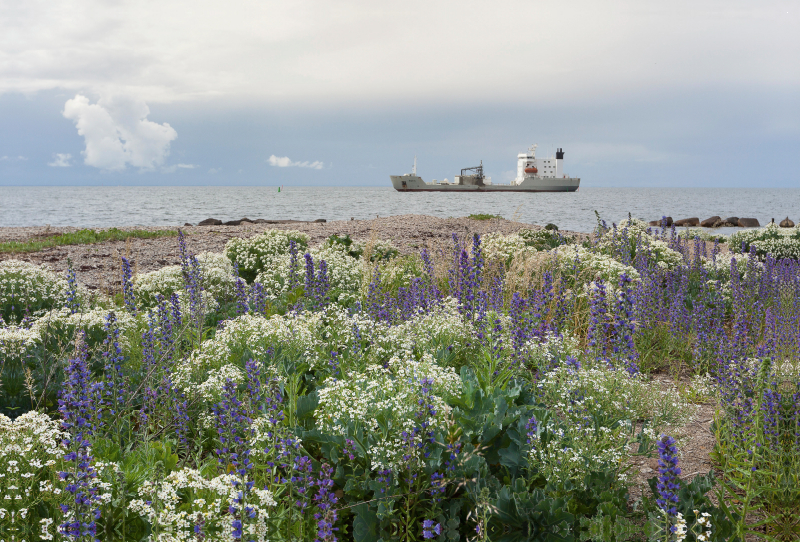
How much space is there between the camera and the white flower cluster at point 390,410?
9.46 ft

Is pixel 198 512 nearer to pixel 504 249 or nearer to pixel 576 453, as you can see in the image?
pixel 576 453

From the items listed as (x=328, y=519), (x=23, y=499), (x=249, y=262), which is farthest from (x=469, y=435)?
(x=249, y=262)

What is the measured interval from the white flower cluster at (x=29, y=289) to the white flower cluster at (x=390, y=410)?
17.3 feet

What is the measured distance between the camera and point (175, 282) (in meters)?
8.07

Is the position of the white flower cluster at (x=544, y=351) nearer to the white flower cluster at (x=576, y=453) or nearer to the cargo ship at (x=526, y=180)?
the white flower cluster at (x=576, y=453)

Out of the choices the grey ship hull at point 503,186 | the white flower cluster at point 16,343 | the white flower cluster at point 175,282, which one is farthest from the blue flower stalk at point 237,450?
the grey ship hull at point 503,186

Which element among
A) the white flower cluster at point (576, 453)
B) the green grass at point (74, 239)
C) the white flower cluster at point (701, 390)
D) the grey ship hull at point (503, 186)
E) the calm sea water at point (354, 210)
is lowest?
the white flower cluster at point (701, 390)

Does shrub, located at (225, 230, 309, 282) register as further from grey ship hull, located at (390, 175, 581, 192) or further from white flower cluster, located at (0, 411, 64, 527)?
grey ship hull, located at (390, 175, 581, 192)

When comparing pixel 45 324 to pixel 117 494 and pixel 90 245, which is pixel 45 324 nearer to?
pixel 117 494

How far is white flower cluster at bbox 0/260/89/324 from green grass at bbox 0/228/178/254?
284 inches

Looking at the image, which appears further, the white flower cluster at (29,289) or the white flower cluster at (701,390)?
the white flower cluster at (29,289)

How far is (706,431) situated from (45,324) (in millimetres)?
6415

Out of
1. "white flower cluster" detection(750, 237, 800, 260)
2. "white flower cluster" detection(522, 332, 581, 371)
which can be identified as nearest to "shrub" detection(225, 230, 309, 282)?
"white flower cluster" detection(522, 332, 581, 371)

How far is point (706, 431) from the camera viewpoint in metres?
4.54
